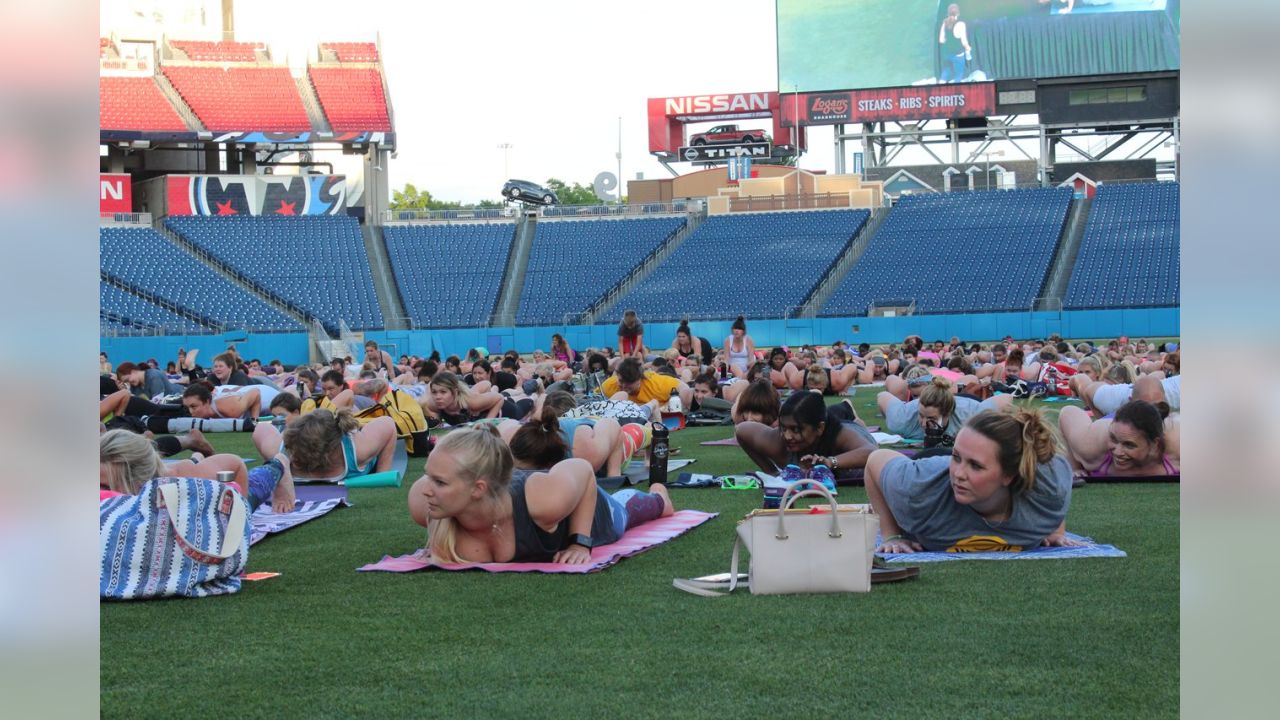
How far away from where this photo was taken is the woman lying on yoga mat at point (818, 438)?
27.1ft

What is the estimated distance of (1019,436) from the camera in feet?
18.0

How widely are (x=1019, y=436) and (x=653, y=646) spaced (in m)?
2.06

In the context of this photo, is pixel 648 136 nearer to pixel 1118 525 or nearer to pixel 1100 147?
pixel 1100 147

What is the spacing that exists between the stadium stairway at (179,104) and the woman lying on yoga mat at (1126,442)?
132ft

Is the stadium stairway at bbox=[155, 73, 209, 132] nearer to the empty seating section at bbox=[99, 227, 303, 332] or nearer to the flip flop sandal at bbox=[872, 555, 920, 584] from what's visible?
the empty seating section at bbox=[99, 227, 303, 332]

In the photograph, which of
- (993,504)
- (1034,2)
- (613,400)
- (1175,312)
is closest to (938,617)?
(993,504)

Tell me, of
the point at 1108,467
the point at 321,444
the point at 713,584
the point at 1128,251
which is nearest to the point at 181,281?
the point at 1128,251

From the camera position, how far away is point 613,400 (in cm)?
1069

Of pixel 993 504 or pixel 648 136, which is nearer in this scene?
pixel 993 504

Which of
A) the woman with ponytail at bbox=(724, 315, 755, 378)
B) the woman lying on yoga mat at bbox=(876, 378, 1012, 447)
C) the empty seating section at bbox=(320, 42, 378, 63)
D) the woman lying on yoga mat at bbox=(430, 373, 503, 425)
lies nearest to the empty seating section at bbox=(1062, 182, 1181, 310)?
the woman with ponytail at bbox=(724, 315, 755, 378)

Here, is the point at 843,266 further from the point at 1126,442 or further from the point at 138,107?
the point at 1126,442

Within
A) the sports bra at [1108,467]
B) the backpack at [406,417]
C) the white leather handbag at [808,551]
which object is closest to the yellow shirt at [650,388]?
the backpack at [406,417]

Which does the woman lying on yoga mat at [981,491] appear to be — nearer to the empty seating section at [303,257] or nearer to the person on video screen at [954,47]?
the empty seating section at [303,257]
